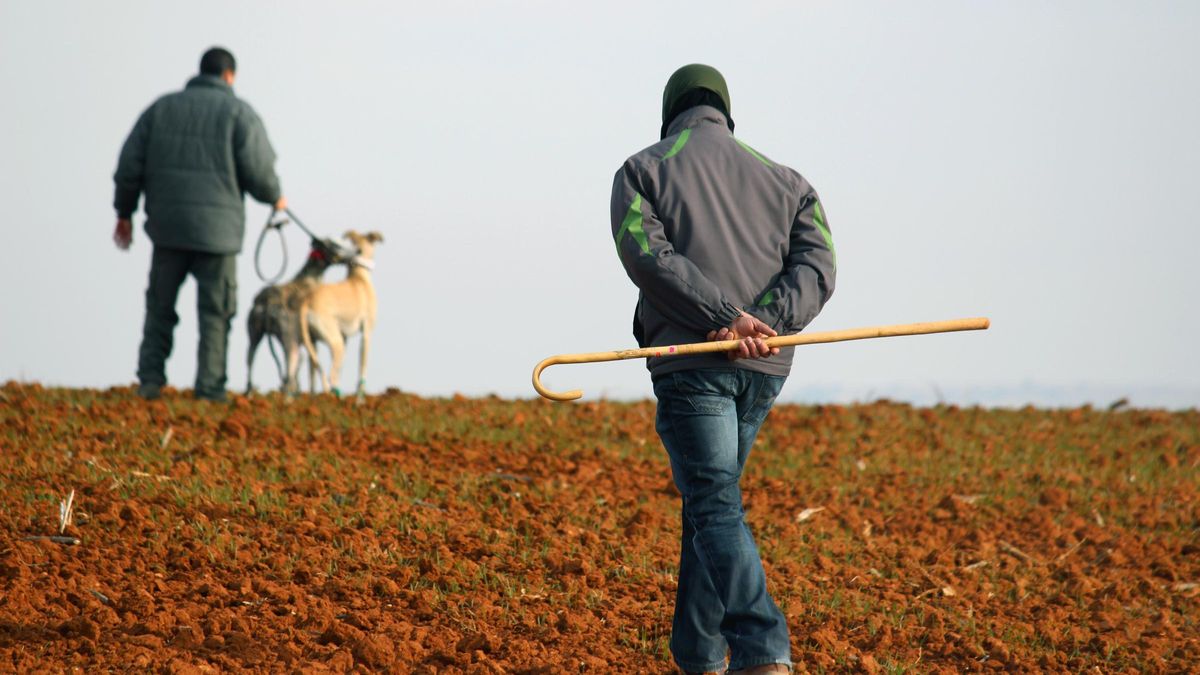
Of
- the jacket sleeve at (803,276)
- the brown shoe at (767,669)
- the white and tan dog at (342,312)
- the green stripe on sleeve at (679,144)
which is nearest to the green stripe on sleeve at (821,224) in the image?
the jacket sleeve at (803,276)

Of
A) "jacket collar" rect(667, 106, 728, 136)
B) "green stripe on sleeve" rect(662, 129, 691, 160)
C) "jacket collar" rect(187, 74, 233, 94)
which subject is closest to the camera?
"green stripe on sleeve" rect(662, 129, 691, 160)

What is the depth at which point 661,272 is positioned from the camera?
4.40m

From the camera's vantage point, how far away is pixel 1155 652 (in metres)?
6.13

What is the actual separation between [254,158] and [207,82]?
87cm

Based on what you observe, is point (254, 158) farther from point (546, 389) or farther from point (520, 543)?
point (546, 389)

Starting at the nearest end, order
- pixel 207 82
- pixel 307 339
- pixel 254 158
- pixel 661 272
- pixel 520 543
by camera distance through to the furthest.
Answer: pixel 661 272
pixel 520 543
pixel 254 158
pixel 207 82
pixel 307 339

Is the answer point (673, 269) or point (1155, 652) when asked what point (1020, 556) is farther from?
point (673, 269)

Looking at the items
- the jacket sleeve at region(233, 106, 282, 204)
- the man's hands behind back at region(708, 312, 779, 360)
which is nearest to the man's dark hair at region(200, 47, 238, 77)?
the jacket sleeve at region(233, 106, 282, 204)

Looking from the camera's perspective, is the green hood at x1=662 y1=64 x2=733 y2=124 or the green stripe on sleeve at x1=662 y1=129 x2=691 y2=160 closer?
the green stripe on sleeve at x1=662 y1=129 x2=691 y2=160

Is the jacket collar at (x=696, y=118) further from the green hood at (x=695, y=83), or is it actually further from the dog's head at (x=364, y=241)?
the dog's head at (x=364, y=241)

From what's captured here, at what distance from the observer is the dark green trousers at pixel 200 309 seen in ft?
34.4

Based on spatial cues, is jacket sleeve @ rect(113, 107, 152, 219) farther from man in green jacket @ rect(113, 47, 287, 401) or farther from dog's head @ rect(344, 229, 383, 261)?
dog's head @ rect(344, 229, 383, 261)

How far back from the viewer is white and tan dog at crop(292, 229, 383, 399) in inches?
491

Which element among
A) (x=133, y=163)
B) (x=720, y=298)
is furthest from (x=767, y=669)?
(x=133, y=163)
